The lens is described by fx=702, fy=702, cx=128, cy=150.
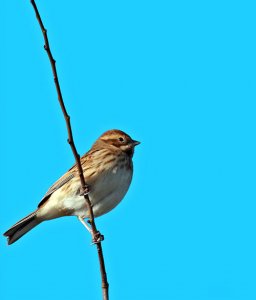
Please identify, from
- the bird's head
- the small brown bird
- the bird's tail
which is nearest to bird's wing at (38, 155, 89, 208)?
the small brown bird

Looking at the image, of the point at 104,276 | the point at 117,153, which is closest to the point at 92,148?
the point at 117,153

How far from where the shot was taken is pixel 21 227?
9188 millimetres

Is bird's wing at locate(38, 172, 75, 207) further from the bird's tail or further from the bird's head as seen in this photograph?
the bird's head

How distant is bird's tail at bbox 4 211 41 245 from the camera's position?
895 cm

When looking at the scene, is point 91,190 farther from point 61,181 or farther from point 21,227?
point 21,227

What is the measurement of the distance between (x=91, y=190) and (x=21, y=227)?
1128 millimetres

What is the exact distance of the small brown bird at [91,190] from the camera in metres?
8.88

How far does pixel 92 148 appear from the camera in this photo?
32.3 ft

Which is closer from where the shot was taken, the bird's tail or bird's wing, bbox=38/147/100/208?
the bird's tail

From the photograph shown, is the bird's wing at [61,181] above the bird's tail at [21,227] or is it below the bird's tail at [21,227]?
above

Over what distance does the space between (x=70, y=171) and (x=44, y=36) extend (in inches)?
181

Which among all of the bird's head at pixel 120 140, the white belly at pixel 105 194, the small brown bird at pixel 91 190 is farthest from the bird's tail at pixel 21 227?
the bird's head at pixel 120 140

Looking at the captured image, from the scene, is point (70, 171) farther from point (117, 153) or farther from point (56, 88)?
point (56, 88)

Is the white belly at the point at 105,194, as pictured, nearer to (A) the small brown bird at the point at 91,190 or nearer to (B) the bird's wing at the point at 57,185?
(A) the small brown bird at the point at 91,190
